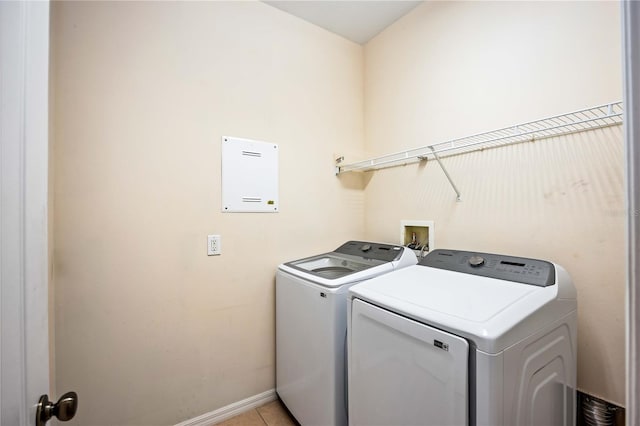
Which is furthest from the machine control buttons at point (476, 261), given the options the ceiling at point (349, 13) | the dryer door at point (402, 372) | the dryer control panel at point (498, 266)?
the ceiling at point (349, 13)

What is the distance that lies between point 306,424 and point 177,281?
1.08m

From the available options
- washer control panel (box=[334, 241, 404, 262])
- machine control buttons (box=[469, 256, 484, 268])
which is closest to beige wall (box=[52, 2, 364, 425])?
washer control panel (box=[334, 241, 404, 262])

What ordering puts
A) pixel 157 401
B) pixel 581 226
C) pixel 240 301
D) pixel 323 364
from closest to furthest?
pixel 581 226 → pixel 323 364 → pixel 157 401 → pixel 240 301

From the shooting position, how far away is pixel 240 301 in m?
1.72

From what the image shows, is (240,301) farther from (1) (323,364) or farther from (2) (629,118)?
(2) (629,118)

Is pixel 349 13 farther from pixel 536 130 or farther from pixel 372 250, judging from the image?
pixel 372 250

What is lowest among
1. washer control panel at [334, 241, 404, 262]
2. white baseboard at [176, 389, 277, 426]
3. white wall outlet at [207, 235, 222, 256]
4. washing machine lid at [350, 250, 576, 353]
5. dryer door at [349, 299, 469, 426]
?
white baseboard at [176, 389, 277, 426]

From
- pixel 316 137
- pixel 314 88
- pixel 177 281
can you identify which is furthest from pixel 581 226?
pixel 177 281

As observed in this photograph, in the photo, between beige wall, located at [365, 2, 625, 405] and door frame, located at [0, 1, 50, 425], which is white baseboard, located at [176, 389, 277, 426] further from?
beige wall, located at [365, 2, 625, 405]

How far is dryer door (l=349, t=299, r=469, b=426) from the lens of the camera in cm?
80

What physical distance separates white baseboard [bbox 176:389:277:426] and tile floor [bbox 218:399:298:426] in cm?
2

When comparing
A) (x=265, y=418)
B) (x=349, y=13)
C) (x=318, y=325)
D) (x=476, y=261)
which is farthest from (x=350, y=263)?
(x=349, y=13)

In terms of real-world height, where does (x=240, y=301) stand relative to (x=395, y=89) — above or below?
below

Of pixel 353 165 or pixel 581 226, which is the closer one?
pixel 581 226
